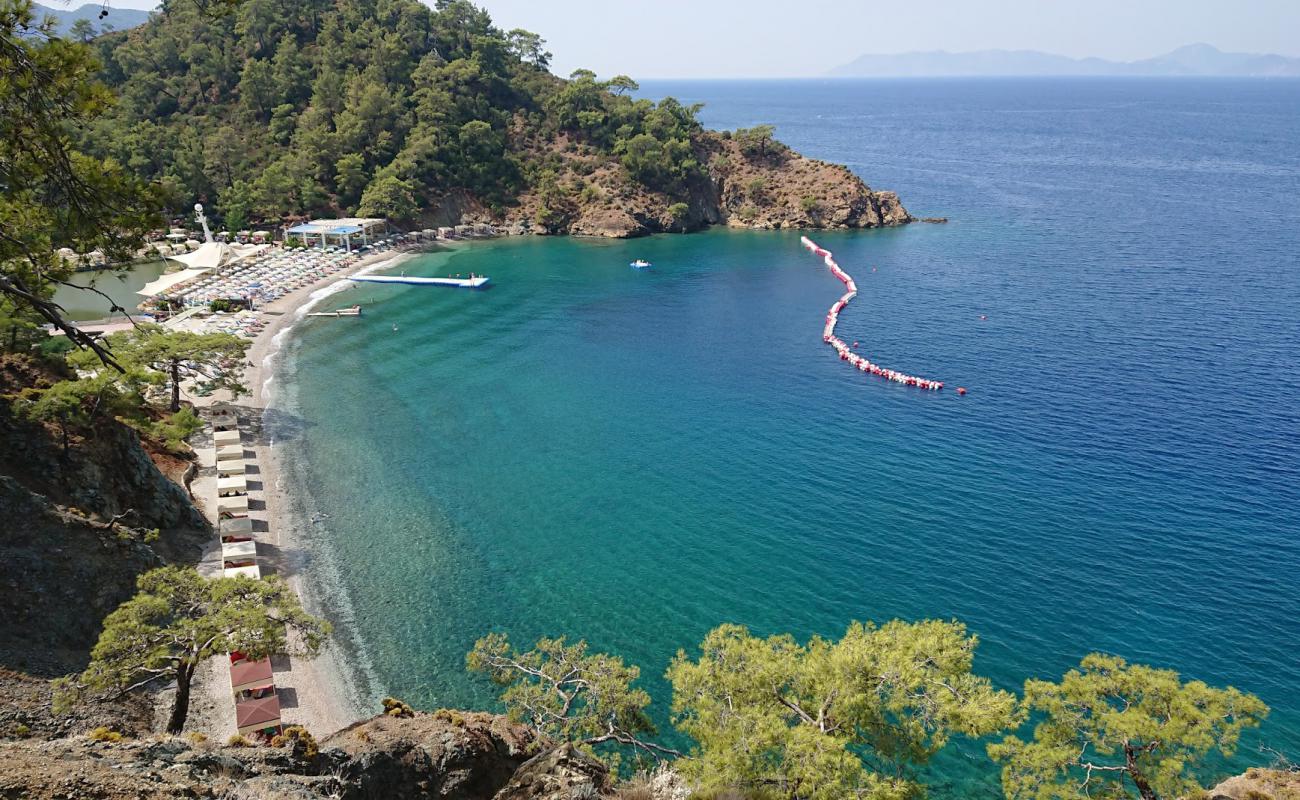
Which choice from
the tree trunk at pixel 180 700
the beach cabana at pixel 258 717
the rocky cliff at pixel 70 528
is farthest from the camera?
the beach cabana at pixel 258 717

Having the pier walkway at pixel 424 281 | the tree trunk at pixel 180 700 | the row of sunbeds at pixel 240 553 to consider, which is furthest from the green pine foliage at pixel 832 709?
the pier walkway at pixel 424 281

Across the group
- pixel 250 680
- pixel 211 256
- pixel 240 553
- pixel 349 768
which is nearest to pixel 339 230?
pixel 211 256

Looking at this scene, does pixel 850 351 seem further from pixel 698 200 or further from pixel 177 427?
pixel 698 200

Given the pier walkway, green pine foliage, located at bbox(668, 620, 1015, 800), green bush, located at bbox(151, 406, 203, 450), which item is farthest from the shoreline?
the pier walkway

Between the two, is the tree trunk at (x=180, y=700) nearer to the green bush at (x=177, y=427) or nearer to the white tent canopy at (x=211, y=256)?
the green bush at (x=177, y=427)

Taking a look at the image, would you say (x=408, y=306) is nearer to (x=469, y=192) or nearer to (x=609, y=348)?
(x=609, y=348)

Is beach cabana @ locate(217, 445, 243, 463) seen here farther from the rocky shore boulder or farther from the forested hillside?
the forested hillside

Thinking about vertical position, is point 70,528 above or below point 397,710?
above
